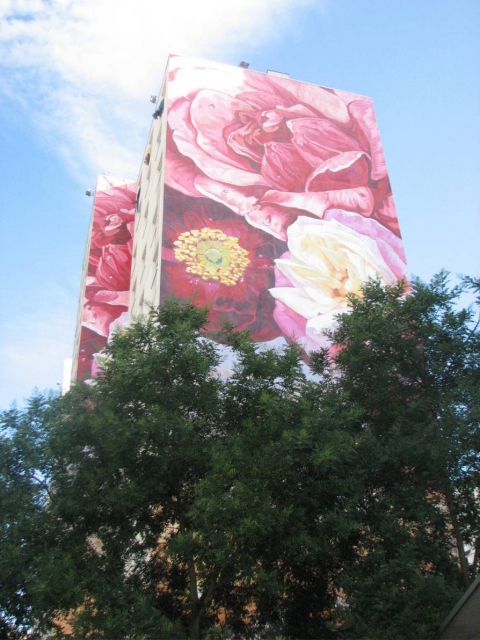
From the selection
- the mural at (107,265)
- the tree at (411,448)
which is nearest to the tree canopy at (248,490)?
the tree at (411,448)

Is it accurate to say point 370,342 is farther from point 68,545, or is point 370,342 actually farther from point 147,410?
point 68,545

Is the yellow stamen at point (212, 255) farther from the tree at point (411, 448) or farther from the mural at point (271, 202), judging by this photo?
the tree at point (411, 448)

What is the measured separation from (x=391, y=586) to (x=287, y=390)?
3641 mm

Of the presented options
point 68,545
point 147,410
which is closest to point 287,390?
point 147,410

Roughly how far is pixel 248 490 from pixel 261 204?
16.5 metres

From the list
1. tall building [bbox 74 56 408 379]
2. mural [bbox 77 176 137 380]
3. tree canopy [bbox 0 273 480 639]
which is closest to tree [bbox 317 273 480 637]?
tree canopy [bbox 0 273 480 639]

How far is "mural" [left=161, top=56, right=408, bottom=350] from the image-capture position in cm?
2183

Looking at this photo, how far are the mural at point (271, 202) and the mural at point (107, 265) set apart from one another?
27.6ft

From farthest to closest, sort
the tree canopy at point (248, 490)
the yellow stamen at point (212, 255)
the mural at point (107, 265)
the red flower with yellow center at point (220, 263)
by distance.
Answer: the mural at point (107, 265), the yellow stamen at point (212, 255), the red flower with yellow center at point (220, 263), the tree canopy at point (248, 490)

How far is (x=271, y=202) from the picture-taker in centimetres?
2403

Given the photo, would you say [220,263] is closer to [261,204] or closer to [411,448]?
[261,204]

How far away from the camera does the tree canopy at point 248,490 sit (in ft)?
28.1

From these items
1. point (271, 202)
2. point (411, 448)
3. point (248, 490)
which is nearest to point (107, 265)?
point (271, 202)

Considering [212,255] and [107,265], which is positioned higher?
[107,265]
